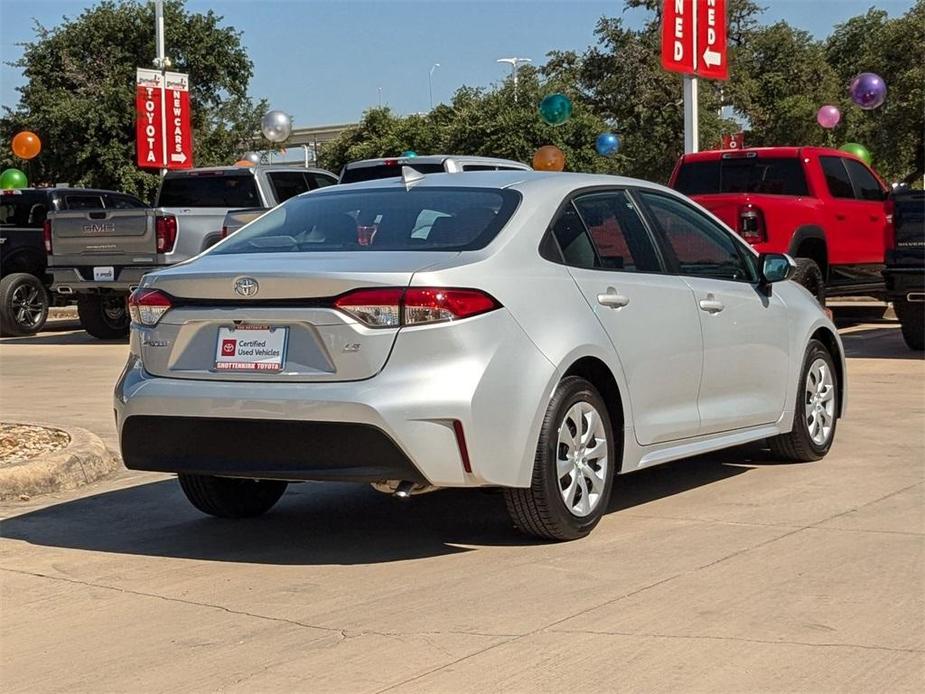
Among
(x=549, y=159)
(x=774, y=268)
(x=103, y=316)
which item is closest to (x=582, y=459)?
(x=774, y=268)

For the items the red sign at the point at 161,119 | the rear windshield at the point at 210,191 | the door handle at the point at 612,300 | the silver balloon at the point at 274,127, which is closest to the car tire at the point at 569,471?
the door handle at the point at 612,300

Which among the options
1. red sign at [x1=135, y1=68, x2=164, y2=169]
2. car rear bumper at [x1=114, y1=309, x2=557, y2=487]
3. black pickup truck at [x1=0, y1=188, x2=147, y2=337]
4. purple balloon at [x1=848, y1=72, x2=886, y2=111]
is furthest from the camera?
purple balloon at [x1=848, y1=72, x2=886, y2=111]

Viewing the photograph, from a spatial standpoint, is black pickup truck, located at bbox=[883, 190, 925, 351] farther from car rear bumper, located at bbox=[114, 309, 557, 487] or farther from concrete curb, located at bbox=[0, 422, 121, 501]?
car rear bumper, located at bbox=[114, 309, 557, 487]

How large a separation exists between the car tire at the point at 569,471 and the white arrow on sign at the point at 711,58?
1481 cm

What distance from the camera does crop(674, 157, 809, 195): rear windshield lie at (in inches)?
610

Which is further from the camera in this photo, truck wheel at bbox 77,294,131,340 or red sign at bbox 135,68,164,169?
red sign at bbox 135,68,164,169

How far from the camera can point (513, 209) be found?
628 cm

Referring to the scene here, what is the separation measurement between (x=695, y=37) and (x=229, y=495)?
14789 mm

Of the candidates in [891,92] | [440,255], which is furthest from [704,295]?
[891,92]

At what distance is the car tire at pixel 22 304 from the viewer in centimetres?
1947

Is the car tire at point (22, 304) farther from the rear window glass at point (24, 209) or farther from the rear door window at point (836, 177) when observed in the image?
the rear door window at point (836, 177)

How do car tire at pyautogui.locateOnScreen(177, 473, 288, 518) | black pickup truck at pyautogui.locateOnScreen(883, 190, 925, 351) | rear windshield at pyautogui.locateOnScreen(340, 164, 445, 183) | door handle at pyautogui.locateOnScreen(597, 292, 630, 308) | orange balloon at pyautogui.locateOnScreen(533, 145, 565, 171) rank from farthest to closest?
orange balloon at pyautogui.locateOnScreen(533, 145, 565, 171) → rear windshield at pyautogui.locateOnScreen(340, 164, 445, 183) → black pickup truck at pyautogui.locateOnScreen(883, 190, 925, 351) → car tire at pyautogui.locateOnScreen(177, 473, 288, 518) → door handle at pyautogui.locateOnScreen(597, 292, 630, 308)

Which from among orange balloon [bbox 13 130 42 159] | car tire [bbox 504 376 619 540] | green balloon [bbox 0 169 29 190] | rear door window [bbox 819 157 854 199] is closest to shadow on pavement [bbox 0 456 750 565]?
car tire [bbox 504 376 619 540]

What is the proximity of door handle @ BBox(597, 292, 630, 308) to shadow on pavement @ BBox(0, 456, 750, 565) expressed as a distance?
37.9 inches
